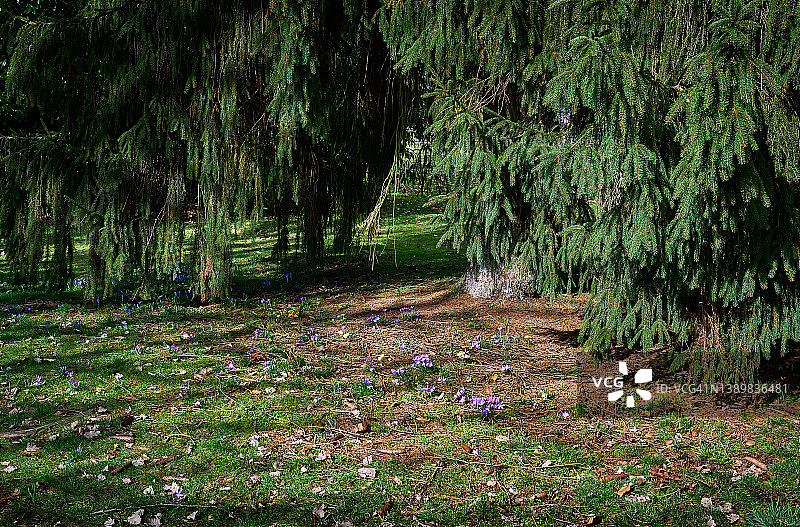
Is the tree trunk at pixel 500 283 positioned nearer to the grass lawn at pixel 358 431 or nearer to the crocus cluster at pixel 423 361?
the grass lawn at pixel 358 431

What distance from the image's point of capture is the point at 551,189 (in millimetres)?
4953

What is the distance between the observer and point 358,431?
173 inches

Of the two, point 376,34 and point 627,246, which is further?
point 376,34

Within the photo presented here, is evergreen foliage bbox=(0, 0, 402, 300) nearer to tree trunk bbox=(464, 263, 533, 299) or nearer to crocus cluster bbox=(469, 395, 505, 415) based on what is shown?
tree trunk bbox=(464, 263, 533, 299)

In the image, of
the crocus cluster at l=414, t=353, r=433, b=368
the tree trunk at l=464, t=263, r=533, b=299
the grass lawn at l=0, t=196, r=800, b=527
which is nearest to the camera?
the grass lawn at l=0, t=196, r=800, b=527

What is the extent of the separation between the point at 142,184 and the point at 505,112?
3.76m

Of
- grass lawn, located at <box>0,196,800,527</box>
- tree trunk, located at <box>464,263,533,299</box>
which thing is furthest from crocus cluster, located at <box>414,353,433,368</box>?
tree trunk, located at <box>464,263,533,299</box>

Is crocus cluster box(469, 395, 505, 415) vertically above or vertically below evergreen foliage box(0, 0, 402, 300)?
below

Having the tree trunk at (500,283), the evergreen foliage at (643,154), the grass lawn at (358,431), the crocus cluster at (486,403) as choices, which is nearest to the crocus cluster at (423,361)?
the grass lawn at (358,431)

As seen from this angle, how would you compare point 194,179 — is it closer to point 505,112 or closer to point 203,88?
point 203,88

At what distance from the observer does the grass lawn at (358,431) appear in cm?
352

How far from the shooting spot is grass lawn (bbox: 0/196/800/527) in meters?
3.52

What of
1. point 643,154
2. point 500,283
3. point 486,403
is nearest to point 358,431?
point 486,403

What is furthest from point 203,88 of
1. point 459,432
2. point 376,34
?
point 459,432
